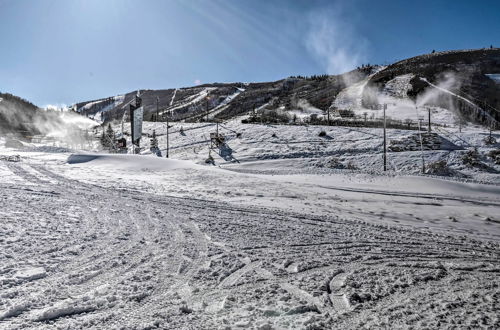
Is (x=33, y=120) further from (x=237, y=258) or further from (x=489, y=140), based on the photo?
(x=237, y=258)

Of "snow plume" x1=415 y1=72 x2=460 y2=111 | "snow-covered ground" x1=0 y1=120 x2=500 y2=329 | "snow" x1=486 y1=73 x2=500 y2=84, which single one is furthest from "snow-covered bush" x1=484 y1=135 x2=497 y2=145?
"snow" x1=486 y1=73 x2=500 y2=84

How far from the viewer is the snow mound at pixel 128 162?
57.4 feet

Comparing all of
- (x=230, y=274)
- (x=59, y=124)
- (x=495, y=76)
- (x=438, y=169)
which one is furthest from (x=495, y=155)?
(x=59, y=124)

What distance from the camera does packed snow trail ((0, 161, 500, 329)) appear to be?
3.04 metres

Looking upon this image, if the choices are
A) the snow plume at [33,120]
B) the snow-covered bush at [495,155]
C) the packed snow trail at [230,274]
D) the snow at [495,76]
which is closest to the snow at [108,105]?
the snow plume at [33,120]

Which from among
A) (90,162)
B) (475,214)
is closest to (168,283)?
(475,214)

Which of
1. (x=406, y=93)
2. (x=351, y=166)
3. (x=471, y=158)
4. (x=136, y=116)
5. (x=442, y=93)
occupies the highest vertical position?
(x=406, y=93)

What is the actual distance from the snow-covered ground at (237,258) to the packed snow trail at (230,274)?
0.06 ft

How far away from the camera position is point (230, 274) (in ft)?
13.2

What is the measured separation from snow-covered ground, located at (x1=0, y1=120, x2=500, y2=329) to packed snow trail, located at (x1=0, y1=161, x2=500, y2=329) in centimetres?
2

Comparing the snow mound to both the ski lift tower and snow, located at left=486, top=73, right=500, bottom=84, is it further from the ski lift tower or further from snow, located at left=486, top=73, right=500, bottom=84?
snow, located at left=486, top=73, right=500, bottom=84

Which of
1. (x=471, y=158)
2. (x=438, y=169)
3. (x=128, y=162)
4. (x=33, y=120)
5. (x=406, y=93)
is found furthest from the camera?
(x=33, y=120)

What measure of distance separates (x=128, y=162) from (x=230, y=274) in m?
15.8

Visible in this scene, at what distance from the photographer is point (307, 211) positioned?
8.90 metres
